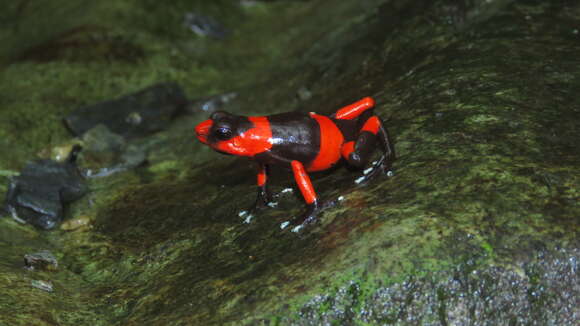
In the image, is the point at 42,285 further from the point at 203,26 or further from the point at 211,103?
the point at 203,26

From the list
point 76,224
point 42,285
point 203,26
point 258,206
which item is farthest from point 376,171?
point 203,26

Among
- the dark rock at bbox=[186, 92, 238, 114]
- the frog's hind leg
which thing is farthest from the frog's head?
the dark rock at bbox=[186, 92, 238, 114]

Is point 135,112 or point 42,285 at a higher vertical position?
point 42,285

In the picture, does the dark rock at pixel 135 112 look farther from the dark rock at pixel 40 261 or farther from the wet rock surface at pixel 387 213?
the dark rock at pixel 40 261

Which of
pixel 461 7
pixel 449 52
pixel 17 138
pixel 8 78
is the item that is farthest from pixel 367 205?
pixel 8 78

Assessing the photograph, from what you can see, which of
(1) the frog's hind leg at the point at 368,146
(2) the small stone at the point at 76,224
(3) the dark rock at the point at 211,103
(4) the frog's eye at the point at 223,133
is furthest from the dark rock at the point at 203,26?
(1) the frog's hind leg at the point at 368,146
